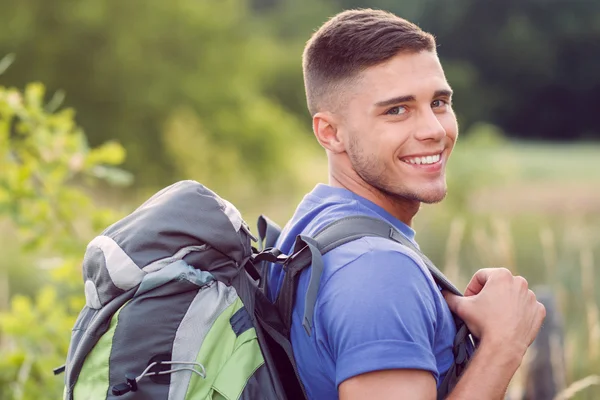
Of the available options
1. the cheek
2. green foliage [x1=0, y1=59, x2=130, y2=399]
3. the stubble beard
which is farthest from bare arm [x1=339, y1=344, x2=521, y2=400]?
green foliage [x1=0, y1=59, x2=130, y2=399]

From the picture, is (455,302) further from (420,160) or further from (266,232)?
(266,232)

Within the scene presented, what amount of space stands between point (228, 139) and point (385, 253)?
1720cm

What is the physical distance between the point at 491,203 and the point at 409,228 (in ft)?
40.1

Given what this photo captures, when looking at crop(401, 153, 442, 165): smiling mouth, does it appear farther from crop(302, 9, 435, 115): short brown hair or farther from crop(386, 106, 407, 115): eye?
crop(302, 9, 435, 115): short brown hair

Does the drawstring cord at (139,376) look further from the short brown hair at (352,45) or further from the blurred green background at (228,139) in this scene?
the blurred green background at (228,139)

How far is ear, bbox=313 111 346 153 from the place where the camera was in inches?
74.8

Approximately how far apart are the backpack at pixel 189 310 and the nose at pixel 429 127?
26 centimetres

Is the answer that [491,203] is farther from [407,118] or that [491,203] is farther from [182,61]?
[407,118]

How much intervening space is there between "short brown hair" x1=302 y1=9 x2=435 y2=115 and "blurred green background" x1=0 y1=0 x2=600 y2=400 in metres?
1.48

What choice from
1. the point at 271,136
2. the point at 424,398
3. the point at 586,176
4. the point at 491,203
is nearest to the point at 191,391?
the point at 424,398

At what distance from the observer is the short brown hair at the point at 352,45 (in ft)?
5.95

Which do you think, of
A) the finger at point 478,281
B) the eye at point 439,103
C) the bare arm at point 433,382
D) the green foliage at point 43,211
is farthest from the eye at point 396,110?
the green foliage at point 43,211

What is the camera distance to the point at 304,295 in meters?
1.65

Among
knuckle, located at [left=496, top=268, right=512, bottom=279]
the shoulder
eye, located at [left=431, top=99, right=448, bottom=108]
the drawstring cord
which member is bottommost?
the drawstring cord
